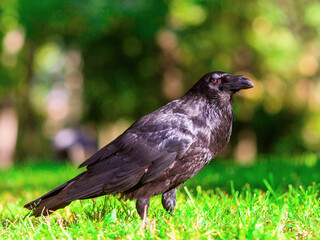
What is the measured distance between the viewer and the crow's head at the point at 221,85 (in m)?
3.32

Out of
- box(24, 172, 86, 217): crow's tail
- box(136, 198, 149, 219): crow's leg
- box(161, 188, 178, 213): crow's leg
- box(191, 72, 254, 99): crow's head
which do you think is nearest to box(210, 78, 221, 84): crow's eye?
box(191, 72, 254, 99): crow's head

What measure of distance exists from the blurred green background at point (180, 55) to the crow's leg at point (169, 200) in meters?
5.61

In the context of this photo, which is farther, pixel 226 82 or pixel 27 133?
pixel 27 133

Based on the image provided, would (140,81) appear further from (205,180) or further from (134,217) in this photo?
(134,217)

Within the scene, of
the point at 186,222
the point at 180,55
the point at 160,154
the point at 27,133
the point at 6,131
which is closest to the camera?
the point at 186,222

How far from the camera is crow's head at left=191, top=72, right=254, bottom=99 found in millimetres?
3322

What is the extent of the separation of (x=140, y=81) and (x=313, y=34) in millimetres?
5523

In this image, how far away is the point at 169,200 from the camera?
3363 millimetres

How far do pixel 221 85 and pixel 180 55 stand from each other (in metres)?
8.56

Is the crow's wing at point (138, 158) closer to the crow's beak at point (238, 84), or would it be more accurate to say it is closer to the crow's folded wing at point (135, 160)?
the crow's folded wing at point (135, 160)

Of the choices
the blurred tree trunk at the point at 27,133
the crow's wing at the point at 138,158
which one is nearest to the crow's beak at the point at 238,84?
the crow's wing at the point at 138,158

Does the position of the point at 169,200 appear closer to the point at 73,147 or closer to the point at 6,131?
the point at 6,131

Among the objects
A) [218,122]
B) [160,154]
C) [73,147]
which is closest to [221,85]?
[218,122]

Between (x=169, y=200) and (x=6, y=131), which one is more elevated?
(x=6, y=131)
